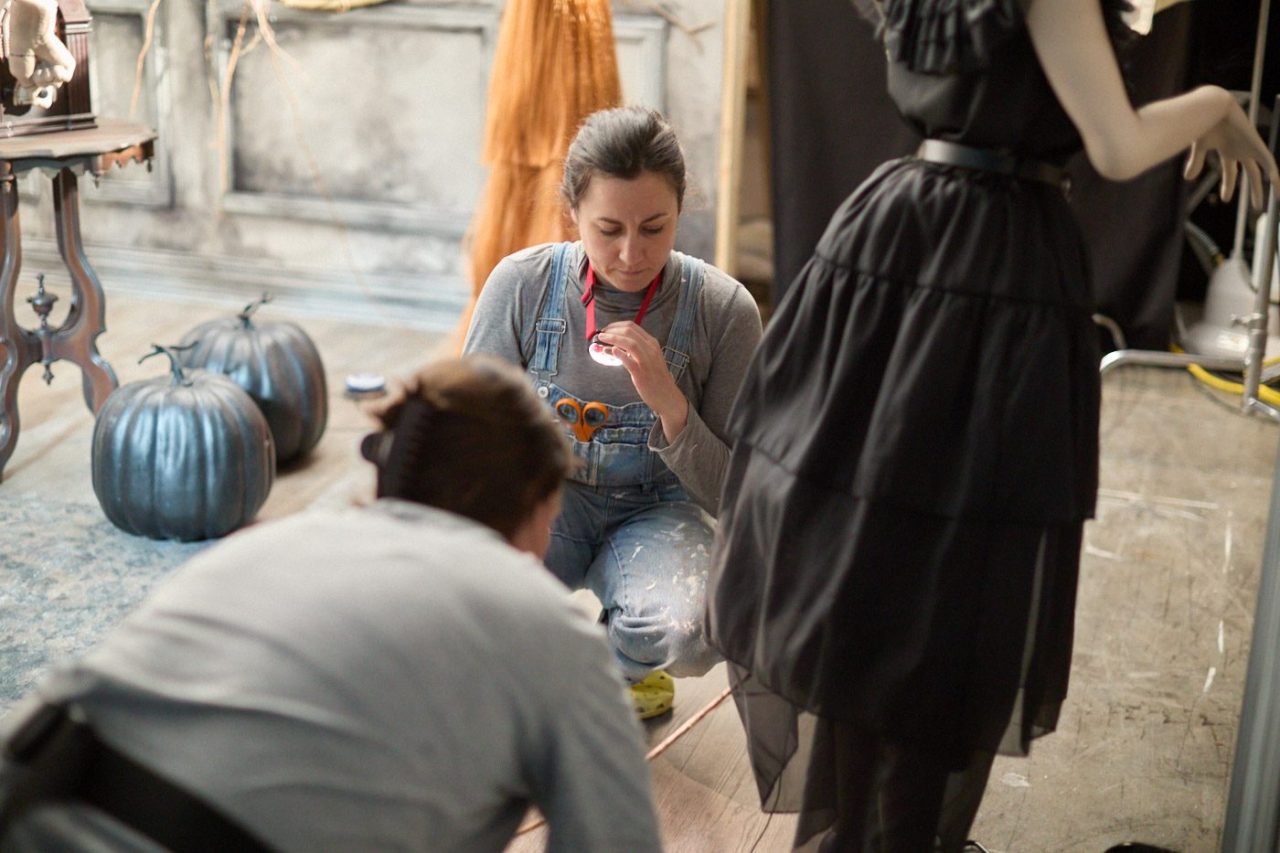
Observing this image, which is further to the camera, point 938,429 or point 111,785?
point 938,429

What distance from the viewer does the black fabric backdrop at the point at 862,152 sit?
13.2ft

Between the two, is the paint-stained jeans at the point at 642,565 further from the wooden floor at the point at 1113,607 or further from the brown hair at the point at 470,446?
the brown hair at the point at 470,446

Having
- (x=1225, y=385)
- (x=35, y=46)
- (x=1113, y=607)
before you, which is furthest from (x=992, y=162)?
(x=1225, y=385)

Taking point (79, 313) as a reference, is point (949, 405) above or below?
above

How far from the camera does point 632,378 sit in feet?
6.32

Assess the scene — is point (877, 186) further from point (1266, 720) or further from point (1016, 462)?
point (1266, 720)

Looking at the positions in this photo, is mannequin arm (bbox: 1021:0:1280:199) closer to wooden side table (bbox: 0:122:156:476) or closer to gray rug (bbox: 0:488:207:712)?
gray rug (bbox: 0:488:207:712)

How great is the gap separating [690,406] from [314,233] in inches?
116

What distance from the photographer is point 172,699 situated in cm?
90

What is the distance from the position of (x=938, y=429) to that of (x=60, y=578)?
6.33 feet

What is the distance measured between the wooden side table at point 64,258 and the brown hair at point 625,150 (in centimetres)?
150

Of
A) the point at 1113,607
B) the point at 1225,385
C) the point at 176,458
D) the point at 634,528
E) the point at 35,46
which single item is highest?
the point at 35,46

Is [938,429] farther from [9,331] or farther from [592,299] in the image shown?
[9,331]

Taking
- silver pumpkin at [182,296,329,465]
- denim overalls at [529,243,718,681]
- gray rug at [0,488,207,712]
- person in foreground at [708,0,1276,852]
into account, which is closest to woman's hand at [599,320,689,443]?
denim overalls at [529,243,718,681]
